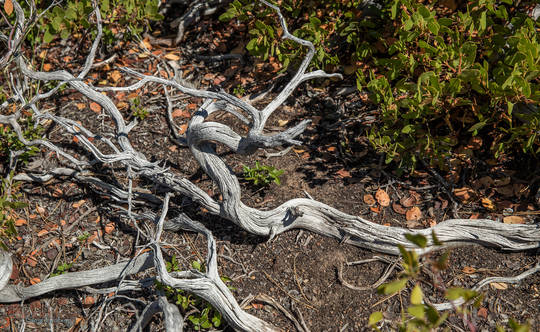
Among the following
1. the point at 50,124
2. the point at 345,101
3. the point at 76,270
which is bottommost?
the point at 76,270

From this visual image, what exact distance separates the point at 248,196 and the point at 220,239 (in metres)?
0.35

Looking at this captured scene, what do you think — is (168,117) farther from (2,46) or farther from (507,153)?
(507,153)

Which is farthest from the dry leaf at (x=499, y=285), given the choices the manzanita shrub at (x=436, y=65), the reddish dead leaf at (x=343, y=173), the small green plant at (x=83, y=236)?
the small green plant at (x=83, y=236)

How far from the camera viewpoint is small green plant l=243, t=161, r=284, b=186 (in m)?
2.86

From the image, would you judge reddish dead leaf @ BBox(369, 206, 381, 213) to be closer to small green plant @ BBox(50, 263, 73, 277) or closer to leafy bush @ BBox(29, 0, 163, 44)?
small green plant @ BBox(50, 263, 73, 277)

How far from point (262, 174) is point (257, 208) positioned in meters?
0.23

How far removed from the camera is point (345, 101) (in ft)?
11.1

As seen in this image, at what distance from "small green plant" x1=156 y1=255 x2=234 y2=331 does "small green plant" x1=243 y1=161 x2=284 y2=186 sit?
0.67 m

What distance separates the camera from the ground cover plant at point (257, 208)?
8.16 feet

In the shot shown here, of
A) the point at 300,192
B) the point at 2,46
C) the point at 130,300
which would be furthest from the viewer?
the point at 2,46

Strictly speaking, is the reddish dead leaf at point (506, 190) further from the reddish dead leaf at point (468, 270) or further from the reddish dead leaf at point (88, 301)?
the reddish dead leaf at point (88, 301)

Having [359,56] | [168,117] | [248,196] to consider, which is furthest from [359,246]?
[168,117]

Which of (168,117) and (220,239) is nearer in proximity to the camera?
(220,239)

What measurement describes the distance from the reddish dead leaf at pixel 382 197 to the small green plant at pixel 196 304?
1111mm
